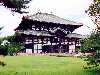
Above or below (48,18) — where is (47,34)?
below

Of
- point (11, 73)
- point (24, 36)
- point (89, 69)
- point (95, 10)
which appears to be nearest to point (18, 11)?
point (11, 73)

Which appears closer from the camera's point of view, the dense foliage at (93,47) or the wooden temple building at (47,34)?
the dense foliage at (93,47)

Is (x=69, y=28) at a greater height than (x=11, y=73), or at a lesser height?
greater

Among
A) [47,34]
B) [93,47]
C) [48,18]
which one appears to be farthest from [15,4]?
[48,18]

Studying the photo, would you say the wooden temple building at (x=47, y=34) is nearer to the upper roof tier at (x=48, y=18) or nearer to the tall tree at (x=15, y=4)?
the upper roof tier at (x=48, y=18)

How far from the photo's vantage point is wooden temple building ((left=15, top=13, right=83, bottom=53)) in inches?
1909

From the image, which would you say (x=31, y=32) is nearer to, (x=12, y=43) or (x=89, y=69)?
(x=89, y=69)

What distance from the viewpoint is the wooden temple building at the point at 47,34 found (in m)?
48.5

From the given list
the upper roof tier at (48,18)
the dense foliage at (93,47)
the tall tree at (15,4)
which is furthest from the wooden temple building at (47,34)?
the tall tree at (15,4)

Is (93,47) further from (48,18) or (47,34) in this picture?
(48,18)

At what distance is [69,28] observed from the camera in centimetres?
5547

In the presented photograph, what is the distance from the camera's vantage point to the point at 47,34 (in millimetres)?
49656

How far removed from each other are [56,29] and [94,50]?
106 feet

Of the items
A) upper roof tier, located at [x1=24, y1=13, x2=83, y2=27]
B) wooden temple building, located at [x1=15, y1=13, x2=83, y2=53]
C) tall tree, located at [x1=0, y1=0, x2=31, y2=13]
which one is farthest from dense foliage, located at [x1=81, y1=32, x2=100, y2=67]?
upper roof tier, located at [x1=24, y1=13, x2=83, y2=27]
